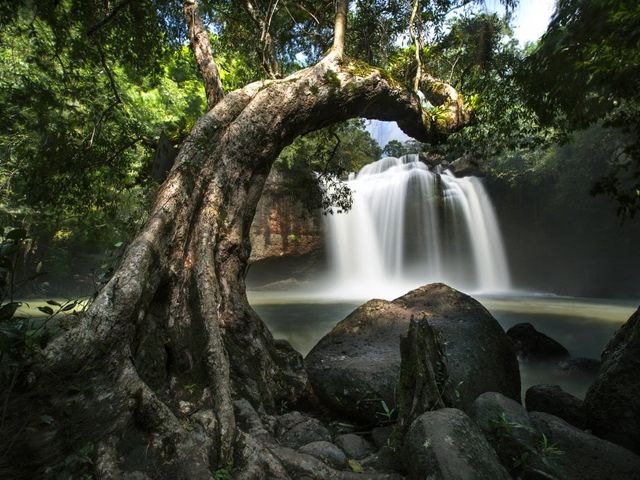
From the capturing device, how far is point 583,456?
3275 mm

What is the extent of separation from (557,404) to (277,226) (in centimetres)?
1835

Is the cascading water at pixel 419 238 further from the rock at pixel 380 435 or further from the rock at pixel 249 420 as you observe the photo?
the rock at pixel 249 420

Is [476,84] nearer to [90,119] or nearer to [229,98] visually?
[229,98]

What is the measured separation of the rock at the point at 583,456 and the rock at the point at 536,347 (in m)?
5.90

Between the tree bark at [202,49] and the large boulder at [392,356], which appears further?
the tree bark at [202,49]

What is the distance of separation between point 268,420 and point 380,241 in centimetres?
2234

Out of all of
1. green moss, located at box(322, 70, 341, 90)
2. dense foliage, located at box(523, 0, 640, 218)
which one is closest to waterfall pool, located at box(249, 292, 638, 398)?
dense foliage, located at box(523, 0, 640, 218)

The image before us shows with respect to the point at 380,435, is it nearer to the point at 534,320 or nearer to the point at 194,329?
the point at 194,329

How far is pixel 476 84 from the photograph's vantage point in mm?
9039

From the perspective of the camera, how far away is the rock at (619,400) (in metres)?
4.02

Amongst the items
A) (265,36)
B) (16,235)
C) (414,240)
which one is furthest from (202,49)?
(414,240)

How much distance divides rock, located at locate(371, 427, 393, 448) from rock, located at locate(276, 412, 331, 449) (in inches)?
17.1

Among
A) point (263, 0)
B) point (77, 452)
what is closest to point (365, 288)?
point (263, 0)

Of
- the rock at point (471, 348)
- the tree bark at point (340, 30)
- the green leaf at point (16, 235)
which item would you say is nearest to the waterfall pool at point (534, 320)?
the rock at point (471, 348)
